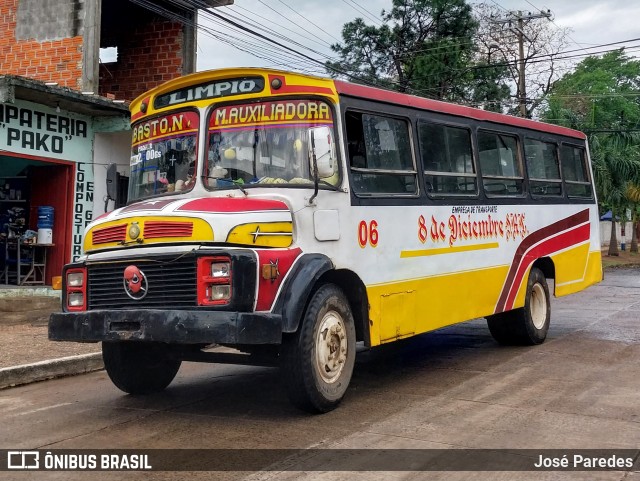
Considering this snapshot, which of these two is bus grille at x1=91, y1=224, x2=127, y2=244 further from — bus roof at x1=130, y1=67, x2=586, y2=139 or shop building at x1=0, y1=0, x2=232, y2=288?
shop building at x1=0, y1=0, x2=232, y2=288

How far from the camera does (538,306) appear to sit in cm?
1002

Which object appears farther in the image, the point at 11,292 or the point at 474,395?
the point at 11,292

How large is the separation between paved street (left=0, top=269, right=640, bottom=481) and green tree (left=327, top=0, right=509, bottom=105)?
25975mm

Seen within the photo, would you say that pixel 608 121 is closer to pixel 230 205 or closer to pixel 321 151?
pixel 321 151

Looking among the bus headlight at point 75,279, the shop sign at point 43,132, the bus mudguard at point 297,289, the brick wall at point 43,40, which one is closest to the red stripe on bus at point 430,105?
the bus mudguard at point 297,289

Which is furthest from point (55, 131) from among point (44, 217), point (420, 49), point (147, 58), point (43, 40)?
point (420, 49)

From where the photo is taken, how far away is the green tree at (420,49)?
3388cm

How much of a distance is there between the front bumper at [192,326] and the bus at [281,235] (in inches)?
A: 0.4

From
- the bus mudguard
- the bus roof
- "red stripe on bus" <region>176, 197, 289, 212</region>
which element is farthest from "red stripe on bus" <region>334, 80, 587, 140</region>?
the bus mudguard

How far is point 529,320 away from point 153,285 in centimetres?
548

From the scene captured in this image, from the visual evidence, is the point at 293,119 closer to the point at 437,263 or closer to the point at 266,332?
the point at 266,332

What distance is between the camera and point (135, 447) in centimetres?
526

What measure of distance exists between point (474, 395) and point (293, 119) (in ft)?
9.50

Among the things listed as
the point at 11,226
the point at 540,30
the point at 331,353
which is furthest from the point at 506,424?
the point at 540,30
